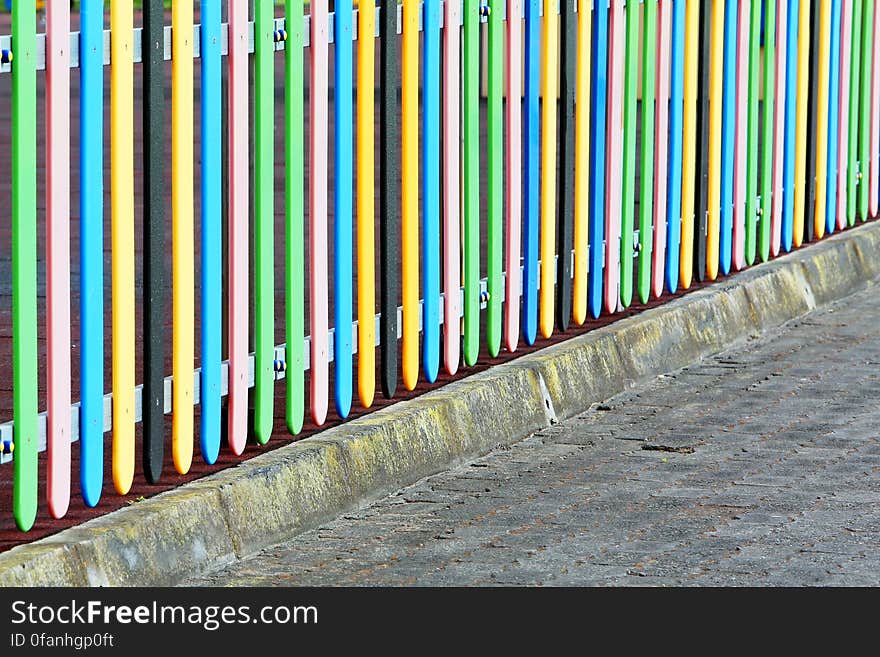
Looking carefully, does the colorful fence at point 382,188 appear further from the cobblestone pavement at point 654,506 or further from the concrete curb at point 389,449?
the cobblestone pavement at point 654,506

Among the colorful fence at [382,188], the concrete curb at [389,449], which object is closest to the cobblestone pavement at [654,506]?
the concrete curb at [389,449]

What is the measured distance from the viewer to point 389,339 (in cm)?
609

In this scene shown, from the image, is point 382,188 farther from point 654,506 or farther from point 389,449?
point 654,506

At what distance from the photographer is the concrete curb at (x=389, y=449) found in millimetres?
4621

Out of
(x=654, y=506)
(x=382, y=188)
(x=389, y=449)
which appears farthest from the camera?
(x=382, y=188)

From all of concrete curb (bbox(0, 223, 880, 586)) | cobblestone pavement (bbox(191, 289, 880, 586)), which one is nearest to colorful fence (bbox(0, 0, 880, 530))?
concrete curb (bbox(0, 223, 880, 586))

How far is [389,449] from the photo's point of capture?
570 centimetres

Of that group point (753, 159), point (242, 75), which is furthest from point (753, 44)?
point (242, 75)

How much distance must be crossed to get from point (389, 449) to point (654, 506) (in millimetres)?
718

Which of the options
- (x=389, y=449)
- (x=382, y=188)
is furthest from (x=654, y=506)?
(x=382, y=188)

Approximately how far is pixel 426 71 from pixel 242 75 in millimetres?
1022

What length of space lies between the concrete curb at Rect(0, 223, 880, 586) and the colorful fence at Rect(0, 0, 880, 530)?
152 millimetres

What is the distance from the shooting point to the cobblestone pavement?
16.2 ft
